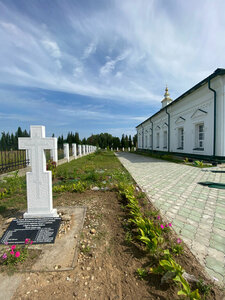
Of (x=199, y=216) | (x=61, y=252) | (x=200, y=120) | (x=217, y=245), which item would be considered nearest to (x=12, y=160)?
(x=61, y=252)

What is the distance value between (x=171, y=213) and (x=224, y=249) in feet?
3.26

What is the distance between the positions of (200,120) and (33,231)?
37.0 feet

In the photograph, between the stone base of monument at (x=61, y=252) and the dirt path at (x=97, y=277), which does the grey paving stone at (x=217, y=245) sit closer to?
the dirt path at (x=97, y=277)

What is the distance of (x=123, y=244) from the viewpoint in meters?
1.89

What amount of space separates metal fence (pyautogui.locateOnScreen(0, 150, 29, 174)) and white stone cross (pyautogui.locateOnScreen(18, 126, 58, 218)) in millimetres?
4466

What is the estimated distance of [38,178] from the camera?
246 cm

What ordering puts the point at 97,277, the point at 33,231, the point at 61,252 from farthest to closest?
the point at 33,231, the point at 61,252, the point at 97,277

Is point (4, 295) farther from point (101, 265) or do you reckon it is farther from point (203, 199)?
point (203, 199)

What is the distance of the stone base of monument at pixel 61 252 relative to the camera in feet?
5.03

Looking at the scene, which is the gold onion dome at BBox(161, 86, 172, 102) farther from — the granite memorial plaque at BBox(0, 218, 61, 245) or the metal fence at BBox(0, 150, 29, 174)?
the granite memorial plaque at BBox(0, 218, 61, 245)

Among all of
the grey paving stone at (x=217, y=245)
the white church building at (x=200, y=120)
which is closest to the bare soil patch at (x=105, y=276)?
the grey paving stone at (x=217, y=245)

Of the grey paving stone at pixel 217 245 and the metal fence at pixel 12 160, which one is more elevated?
the metal fence at pixel 12 160

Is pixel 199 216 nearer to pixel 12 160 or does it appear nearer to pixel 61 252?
pixel 61 252

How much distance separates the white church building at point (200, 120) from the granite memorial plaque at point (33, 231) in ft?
31.7
